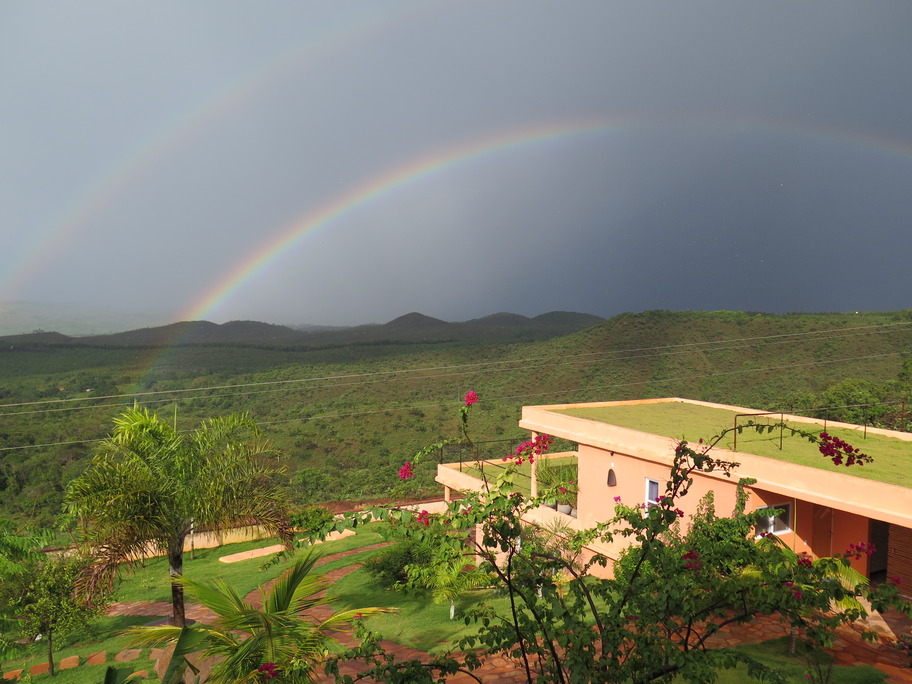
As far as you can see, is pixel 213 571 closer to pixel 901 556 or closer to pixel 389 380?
pixel 901 556

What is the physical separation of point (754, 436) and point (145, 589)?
14120 millimetres

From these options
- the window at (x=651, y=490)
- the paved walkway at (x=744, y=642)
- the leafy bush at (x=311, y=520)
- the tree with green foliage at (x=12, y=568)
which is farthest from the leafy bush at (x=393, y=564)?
the leafy bush at (x=311, y=520)

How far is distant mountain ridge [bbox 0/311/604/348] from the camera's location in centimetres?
6238

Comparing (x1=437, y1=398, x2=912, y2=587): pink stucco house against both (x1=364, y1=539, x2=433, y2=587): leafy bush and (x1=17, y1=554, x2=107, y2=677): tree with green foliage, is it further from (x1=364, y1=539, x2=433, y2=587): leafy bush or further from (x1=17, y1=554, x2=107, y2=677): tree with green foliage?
(x1=17, y1=554, x2=107, y2=677): tree with green foliage

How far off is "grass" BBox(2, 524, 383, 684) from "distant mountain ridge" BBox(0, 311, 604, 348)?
152ft

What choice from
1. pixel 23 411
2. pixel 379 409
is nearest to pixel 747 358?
pixel 379 409

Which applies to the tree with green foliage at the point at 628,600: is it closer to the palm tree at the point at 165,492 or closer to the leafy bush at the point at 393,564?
the palm tree at the point at 165,492

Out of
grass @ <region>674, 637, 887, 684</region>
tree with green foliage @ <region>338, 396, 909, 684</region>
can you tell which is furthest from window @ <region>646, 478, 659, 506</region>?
tree with green foliage @ <region>338, 396, 909, 684</region>

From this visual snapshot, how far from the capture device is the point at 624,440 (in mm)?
11602

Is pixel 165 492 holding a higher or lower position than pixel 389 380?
higher

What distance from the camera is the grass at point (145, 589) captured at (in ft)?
31.2

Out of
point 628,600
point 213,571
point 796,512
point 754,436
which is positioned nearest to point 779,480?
point 796,512

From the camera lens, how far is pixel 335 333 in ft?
243

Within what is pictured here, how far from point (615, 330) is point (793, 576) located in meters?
Answer: 52.8
